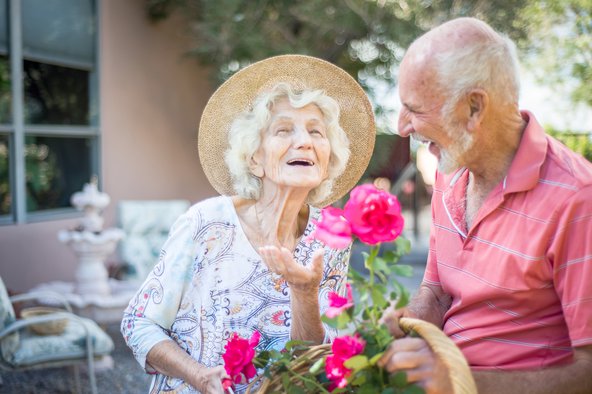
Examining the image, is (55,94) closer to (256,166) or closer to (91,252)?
(91,252)

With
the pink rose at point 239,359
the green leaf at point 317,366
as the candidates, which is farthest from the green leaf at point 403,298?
the pink rose at point 239,359

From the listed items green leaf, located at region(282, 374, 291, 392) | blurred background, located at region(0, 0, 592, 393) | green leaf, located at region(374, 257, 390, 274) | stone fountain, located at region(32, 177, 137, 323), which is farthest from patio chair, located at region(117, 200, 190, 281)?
green leaf, located at region(374, 257, 390, 274)

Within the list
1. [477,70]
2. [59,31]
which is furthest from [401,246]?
[59,31]

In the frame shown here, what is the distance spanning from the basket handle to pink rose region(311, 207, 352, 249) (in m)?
0.24

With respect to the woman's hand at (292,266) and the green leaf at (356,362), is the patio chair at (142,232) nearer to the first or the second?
the woman's hand at (292,266)

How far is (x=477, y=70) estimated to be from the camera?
5.14 ft

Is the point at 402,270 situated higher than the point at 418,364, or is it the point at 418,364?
the point at 402,270

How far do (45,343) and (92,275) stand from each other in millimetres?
1283

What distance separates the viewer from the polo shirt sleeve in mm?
1406

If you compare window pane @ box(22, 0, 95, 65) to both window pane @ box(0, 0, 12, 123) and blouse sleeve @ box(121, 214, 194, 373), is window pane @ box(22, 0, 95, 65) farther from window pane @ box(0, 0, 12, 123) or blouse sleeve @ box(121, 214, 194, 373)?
blouse sleeve @ box(121, 214, 194, 373)

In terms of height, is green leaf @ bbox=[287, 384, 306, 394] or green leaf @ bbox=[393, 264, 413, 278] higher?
green leaf @ bbox=[393, 264, 413, 278]

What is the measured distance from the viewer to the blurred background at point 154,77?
550 cm

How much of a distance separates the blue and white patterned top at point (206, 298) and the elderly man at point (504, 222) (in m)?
0.52

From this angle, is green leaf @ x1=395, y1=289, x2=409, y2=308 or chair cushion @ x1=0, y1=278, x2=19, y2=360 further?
chair cushion @ x1=0, y1=278, x2=19, y2=360
